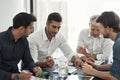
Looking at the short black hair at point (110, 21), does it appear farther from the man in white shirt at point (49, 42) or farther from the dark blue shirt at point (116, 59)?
the man in white shirt at point (49, 42)

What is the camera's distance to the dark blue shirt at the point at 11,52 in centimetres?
227

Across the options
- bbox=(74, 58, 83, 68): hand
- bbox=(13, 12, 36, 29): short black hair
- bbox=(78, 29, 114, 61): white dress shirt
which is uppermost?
bbox=(13, 12, 36, 29): short black hair

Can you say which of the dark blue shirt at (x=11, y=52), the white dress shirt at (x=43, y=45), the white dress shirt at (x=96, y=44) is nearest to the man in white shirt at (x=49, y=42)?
the white dress shirt at (x=43, y=45)

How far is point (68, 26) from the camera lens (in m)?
4.43

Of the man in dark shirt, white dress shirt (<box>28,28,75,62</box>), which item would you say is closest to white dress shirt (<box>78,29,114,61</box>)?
white dress shirt (<box>28,28,75,62</box>)

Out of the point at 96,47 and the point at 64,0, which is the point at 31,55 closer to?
the point at 96,47

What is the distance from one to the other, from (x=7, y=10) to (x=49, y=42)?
958 millimetres

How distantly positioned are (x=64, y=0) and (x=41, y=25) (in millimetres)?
656

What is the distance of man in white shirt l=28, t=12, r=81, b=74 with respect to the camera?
2.75 m

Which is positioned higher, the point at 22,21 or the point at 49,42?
the point at 22,21

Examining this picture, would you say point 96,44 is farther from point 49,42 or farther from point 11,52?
point 11,52

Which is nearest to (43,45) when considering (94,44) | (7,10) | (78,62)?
(78,62)

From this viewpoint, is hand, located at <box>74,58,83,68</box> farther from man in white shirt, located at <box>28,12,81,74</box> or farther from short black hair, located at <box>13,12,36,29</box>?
short black hair, located at <box>13,12,36,29</box>

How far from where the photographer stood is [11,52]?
2299 millimetres
